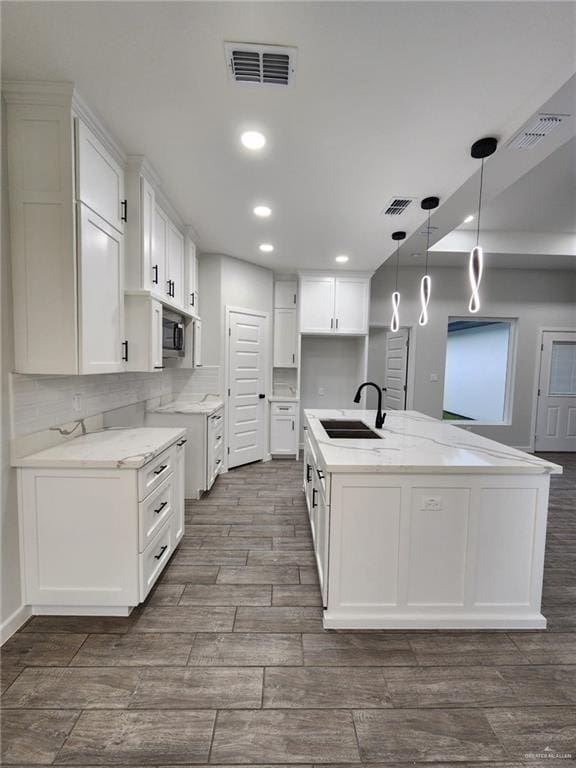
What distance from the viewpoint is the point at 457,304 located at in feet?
18.2

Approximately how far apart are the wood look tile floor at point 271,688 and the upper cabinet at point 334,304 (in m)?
3.49

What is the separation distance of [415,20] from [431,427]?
7.88 ft

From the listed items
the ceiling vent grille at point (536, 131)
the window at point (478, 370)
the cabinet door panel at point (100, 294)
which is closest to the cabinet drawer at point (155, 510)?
the cabinet door panel at point (100, 294)

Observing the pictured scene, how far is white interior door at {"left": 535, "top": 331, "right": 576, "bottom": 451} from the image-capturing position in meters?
5.70

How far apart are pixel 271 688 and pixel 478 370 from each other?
8.59 metres

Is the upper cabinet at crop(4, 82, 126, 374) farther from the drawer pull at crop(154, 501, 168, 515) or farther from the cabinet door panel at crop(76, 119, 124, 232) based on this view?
the drawer pull at crop(154, 501, 168, 515)

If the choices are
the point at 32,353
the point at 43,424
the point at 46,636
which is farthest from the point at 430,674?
the point at 32,353

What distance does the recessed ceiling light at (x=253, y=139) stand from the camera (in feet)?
6.59

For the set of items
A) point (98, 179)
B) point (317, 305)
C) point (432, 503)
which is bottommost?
point (432, 503)

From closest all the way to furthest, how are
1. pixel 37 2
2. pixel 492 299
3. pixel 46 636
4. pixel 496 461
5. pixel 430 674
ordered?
pixel 37 2 < pixel 430 674 < pixel 46 636 < pixel 496 461 < pixel 492 299

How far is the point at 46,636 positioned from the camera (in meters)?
1.78

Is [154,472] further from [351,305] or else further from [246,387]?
[351,305]

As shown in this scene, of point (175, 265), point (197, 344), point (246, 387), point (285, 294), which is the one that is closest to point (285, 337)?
point (285, 294)

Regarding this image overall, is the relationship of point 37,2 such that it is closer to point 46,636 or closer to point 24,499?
point 24,499
